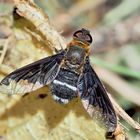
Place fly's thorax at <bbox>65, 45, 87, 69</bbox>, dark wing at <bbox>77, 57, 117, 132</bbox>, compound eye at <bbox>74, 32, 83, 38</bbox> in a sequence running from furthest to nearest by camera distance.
Answer: 1. compound eye at <bbox>74, 32, 83, 38</bbox>
2. fly's thorax at <bbox>65, 45, 87, 69</bbox>
3. dark wing at <bbox>77, 57, 117, 132</bbox>

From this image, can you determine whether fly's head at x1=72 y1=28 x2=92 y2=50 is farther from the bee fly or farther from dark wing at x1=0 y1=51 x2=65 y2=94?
dark wing at x1=0 y1=51 x2=65 y2=94

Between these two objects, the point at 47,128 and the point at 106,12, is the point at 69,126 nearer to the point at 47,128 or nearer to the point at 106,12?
the point at 47,128

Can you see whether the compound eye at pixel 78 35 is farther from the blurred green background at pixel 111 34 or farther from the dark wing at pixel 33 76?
the blurred green background at pixel 111 34

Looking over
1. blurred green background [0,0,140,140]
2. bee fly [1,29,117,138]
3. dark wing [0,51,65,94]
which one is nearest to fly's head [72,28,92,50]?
bee fly [1,29,117,138]

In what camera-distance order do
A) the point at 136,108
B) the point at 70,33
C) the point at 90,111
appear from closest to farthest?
the point at 90,111, the point at 136,108, the point at 70,33

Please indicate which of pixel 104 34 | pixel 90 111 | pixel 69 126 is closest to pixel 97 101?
pixel 90 111

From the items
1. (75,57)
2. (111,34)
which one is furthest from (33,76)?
(111,34)
